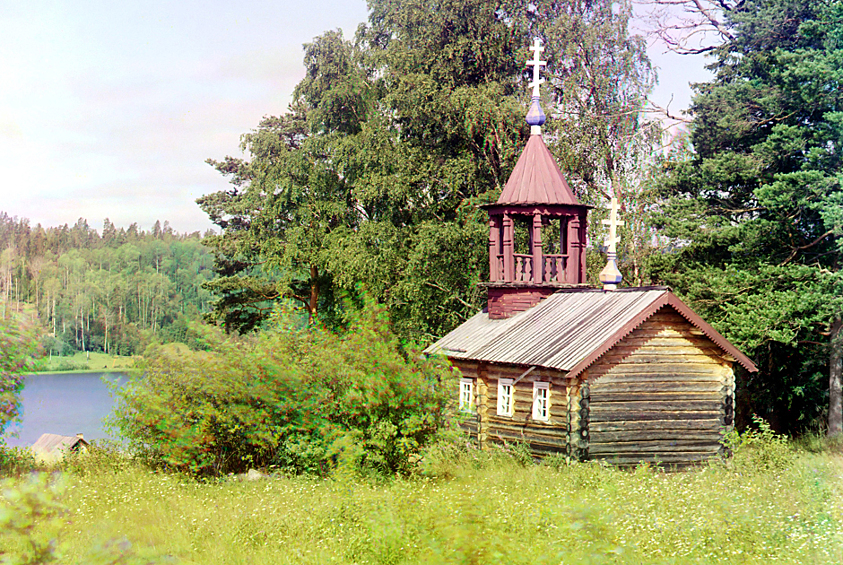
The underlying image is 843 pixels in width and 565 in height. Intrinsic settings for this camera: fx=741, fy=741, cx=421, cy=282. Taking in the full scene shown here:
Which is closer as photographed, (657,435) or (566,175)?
(657,435)

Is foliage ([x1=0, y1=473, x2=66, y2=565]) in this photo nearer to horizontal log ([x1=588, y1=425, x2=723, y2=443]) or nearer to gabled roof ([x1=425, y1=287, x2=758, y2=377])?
gabled roof ([x1=425, y1=287, x2=758, y2=377])

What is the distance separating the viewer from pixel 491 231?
20.5m

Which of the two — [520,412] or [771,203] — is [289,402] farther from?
[771,203]

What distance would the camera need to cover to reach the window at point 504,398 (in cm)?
1669

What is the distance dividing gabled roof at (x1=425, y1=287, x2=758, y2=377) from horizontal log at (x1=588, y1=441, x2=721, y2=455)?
188 cm

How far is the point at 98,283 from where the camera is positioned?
76.9m

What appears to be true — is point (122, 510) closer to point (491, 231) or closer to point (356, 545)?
point (356, 545)

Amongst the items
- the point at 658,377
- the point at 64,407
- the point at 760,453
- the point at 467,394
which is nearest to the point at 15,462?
the point at 467,394

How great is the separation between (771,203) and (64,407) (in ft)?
148

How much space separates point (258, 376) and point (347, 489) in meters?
3.24

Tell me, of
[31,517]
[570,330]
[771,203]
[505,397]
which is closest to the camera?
[31,517]

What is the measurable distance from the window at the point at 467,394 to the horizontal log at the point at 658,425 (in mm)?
3313

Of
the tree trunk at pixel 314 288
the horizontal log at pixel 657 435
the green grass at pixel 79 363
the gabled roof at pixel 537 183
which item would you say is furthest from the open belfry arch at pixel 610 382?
the green grass at pixel 79 363

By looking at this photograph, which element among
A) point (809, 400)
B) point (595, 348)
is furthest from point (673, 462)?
point (809, 400)
